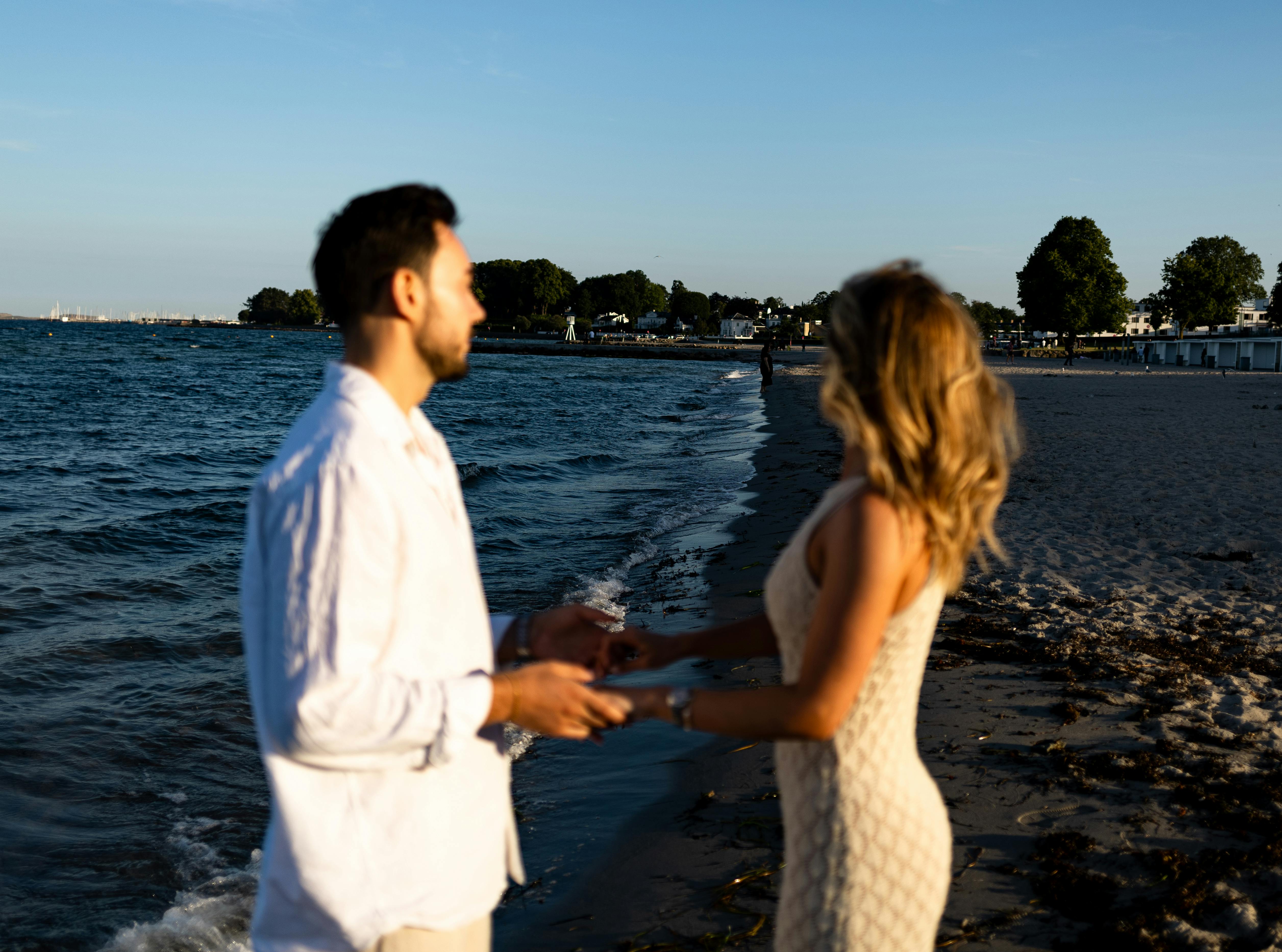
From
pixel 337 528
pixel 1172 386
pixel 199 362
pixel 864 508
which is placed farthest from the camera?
pixel 199 362

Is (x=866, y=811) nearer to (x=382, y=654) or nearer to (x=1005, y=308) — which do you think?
(x=382, y=654)

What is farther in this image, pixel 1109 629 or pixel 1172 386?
pixel 1172 386

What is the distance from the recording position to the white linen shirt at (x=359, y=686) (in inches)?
59.7

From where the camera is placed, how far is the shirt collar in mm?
1653

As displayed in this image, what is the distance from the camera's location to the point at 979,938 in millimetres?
3322

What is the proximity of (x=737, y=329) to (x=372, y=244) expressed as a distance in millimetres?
158031

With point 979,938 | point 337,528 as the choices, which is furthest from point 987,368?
point 979,938

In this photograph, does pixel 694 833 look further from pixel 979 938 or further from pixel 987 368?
pixel 987 368

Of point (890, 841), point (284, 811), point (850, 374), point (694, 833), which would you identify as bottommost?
point (694, 833)

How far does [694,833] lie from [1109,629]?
3.80 metres

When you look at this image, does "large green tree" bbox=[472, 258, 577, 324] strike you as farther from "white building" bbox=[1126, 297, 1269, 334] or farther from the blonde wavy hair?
the blonde wavy hair

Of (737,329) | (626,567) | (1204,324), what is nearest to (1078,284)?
(1204,324)

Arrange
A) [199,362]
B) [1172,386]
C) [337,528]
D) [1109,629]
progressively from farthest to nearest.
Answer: [199,362] < [1172,386] < [1109,629] < [337,528]

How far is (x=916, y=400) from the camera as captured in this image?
1.73 metres
